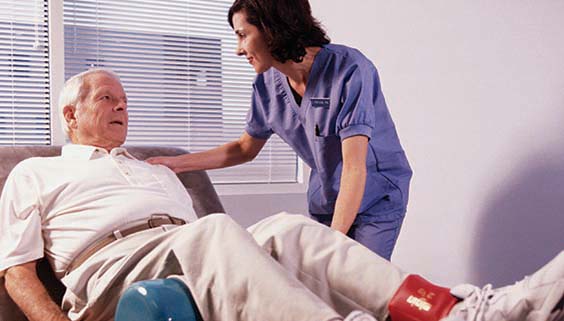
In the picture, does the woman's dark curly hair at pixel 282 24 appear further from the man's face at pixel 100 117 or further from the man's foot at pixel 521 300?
the man's foot at pixel 521 300

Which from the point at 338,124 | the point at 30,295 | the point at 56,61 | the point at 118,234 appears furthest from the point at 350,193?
the point at 56,61

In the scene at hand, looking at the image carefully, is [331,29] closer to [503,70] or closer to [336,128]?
[503,70]

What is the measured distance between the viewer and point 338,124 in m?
1.84

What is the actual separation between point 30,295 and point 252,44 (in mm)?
857

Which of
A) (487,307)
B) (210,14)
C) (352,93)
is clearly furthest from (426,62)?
(487,307)

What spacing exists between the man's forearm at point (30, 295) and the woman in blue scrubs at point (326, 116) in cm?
54

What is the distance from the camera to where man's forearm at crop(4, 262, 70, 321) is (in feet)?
4.81

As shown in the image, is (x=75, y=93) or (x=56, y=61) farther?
(x=56, y=61)

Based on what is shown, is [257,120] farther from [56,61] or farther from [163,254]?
[56,61]

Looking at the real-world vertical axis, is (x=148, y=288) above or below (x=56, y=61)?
below

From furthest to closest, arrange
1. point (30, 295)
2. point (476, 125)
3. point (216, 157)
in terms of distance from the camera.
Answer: point (476, 125)
point (216, 157)
point (30, 295)

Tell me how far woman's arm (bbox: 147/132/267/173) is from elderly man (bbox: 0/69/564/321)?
75 mm

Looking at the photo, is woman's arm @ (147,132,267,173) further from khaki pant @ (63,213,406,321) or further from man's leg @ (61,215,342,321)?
man's leg @ (61,215,342,321)

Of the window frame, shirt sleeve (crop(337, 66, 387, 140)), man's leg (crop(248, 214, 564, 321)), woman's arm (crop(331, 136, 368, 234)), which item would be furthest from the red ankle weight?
the window frame
